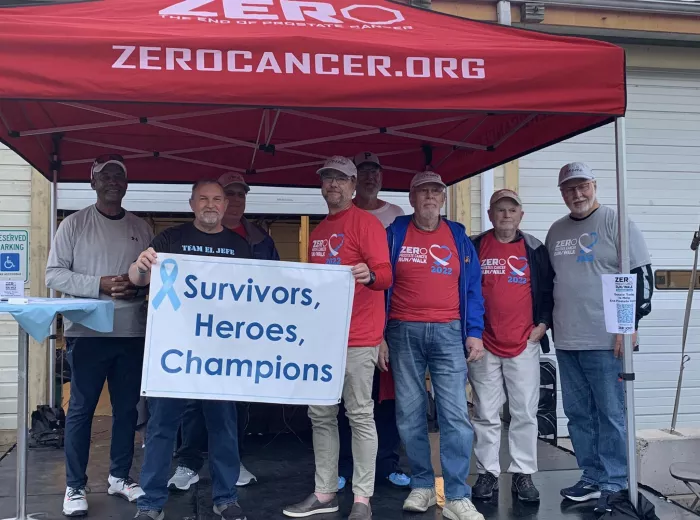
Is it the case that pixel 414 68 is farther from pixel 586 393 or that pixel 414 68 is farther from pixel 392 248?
pixel 586 393

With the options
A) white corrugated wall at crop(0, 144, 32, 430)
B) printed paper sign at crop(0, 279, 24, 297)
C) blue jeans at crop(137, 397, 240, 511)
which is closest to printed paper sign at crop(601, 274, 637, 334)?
blue jeans at crop(137, 397, 240, 511)

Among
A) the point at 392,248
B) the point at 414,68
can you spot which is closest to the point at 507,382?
the point at 392,248

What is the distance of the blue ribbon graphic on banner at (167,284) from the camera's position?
125 inches

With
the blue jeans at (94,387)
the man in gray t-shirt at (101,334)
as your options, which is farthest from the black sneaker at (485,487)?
the blue jeans at (94,387)

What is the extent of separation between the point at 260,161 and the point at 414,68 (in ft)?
8.55

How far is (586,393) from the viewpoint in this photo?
3836 mm

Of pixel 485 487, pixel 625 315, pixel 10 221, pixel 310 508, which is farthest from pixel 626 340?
pixel 10 221

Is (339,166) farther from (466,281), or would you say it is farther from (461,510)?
(461,510)

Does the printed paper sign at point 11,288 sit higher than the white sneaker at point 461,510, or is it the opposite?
the printed paper sign at point 11,288

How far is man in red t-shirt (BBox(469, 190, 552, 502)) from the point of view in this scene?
3.78 metres

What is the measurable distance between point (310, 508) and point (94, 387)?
138 cm

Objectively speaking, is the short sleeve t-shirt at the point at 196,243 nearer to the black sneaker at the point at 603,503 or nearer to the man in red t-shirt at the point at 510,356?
the man in red t-shirt at the point at 510,356

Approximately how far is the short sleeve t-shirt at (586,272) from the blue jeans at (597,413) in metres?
0.10

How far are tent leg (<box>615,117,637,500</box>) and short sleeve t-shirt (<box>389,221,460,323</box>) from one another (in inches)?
35.5
